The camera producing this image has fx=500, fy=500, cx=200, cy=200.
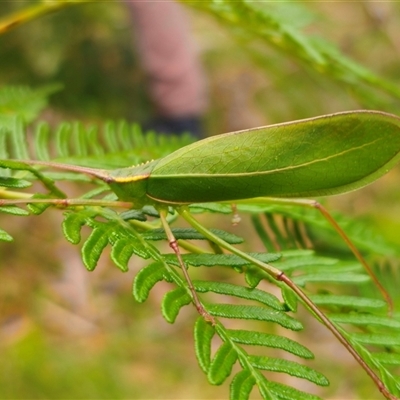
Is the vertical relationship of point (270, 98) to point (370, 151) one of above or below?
above

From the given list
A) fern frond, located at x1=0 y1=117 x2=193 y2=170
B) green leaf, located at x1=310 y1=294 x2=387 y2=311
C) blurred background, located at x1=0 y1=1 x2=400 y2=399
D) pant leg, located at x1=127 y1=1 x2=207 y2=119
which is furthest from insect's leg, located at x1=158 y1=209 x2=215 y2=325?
pant leg, located at x1=127 y1=1 x2=207 y2=119

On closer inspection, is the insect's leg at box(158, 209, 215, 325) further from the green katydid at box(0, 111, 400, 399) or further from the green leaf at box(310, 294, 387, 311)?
the green leaf at box(310, 294, 387, 311)

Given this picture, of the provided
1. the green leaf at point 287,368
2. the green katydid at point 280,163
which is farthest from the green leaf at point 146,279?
the green leaf at point 287,368

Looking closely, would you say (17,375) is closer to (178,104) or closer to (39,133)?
(39,133)

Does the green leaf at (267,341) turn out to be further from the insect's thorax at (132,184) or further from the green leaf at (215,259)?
the insect's thorax at (132,184)

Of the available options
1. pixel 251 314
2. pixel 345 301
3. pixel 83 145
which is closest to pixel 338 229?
pixel 345 301

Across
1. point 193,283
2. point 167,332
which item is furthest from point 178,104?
point 193,283

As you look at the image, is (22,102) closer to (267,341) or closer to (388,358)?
(267,341)
